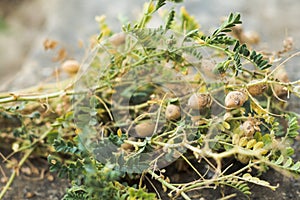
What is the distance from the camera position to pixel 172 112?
2.13 ft

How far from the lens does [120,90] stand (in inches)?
30.5

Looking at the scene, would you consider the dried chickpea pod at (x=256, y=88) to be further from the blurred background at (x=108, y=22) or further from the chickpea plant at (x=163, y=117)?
the blurred background at (x=108, y=22)

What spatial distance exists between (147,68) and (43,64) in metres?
0.61

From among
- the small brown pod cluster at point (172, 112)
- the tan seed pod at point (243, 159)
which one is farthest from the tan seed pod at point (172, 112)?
the tan seed pod at point (243, 159)

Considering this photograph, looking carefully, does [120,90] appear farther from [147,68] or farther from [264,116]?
[264,116]

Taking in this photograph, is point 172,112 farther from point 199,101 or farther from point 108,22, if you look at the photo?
point 108,22

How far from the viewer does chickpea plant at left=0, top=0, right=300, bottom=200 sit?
0.59 m

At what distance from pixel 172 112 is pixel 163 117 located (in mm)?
33

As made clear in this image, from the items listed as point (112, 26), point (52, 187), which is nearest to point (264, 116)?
point (52, 187)

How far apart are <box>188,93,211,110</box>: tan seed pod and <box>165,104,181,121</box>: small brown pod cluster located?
22 millimetres

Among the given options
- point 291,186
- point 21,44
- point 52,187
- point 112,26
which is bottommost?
point 291,186

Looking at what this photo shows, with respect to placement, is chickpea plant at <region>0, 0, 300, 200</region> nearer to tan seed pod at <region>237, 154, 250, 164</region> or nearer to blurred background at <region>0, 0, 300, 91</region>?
tan seed pod at <region>237, 154, 250, 164</region>

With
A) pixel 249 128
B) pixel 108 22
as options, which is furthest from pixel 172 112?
pixel 108 22

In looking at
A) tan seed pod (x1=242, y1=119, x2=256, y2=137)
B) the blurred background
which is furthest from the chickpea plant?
the blurred background
